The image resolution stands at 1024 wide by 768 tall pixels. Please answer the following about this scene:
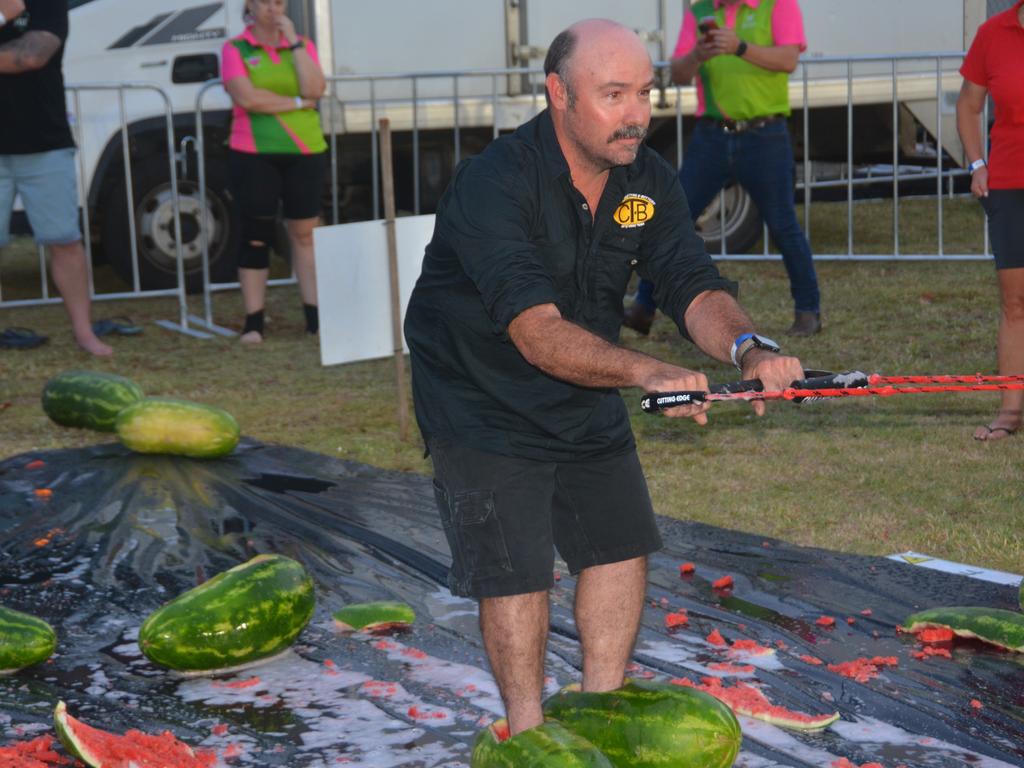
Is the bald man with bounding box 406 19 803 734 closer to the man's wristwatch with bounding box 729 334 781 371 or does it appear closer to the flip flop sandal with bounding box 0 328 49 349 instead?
the man's wristwatch with bounding box 729 334 781 371

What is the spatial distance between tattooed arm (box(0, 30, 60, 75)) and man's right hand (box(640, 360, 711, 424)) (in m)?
6.65

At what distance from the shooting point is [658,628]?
4.70 m

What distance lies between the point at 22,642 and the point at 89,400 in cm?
321

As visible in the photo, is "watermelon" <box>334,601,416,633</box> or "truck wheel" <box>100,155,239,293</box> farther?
"truck wheel" <box>100,155,239,293</box>

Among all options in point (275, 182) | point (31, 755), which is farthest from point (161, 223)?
point (31, 755)

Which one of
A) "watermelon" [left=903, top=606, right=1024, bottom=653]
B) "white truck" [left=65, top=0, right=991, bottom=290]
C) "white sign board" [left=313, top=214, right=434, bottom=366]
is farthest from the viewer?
"white truck" [left=65, top=0, right=991, bottom=290]

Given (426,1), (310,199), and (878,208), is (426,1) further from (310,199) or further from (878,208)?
(878,208)

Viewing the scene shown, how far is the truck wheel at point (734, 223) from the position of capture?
42.6 ft

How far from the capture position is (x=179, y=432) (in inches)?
269

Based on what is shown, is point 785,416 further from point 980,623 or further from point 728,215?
point 728,215

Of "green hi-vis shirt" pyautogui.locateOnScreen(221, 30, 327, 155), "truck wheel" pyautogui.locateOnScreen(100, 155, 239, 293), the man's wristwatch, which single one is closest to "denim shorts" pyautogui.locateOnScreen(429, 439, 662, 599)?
the man's wristwatch

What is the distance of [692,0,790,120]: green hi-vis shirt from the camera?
29.5ft

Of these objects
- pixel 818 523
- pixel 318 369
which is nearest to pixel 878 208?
pixel 318 369

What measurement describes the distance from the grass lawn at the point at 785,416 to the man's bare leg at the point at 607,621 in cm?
191
